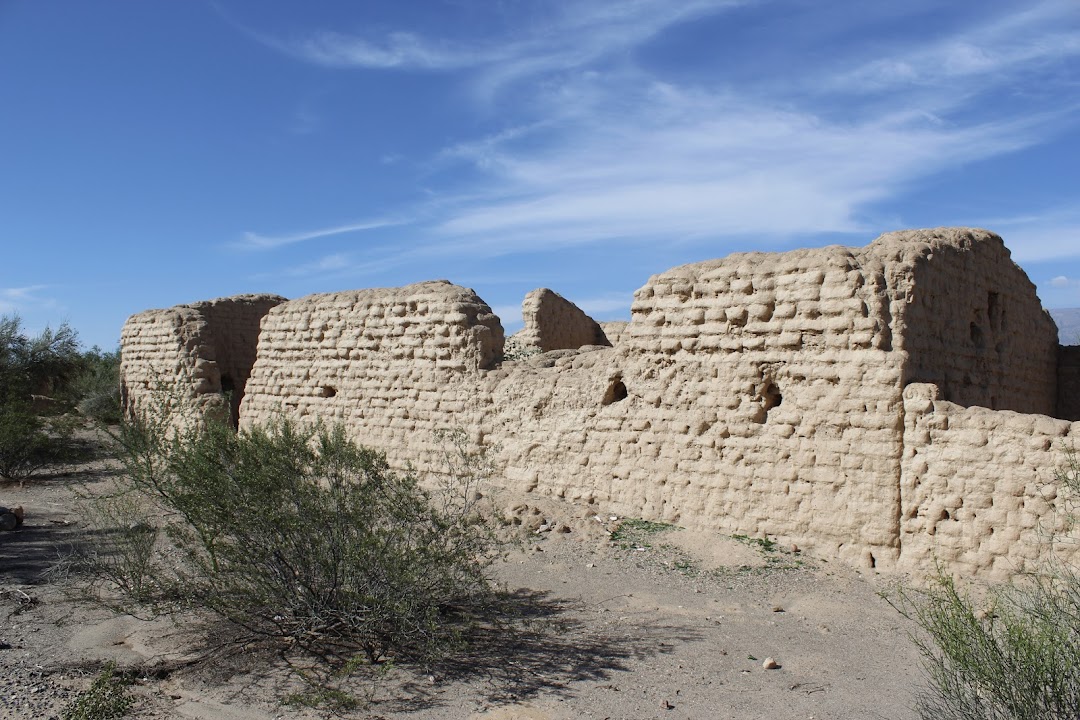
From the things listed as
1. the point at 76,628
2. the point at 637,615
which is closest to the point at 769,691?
the point at 637,615

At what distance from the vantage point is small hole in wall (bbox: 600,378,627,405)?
9.27 m

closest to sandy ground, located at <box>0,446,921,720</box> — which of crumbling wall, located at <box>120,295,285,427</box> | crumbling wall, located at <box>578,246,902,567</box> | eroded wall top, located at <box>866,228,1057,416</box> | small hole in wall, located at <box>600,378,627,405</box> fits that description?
crumbling wall, located at <box>578,246,902,567</box>

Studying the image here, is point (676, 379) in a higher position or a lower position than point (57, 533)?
higher

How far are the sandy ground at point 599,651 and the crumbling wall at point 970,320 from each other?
7.05 feet

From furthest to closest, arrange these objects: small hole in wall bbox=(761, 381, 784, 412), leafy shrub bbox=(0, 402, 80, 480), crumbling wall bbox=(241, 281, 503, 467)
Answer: leafy shrub bbox=(0, 402, 80, 480)
crumbling wall bbox=(241, 281, 503, 467)
small hole in wall bbox=(761, 381, 784, 412)

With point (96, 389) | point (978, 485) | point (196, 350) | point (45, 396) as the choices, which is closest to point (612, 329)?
point (196, 350)

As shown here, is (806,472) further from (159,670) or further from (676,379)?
(159,670)

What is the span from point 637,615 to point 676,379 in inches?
115

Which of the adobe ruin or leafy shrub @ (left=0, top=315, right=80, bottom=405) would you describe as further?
leafy shrub @ (left=0, top=315, right=80, bottom=405)

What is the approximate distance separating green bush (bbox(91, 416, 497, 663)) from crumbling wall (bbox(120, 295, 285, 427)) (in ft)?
26.7

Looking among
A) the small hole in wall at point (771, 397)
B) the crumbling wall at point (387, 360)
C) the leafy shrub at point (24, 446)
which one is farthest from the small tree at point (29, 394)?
the small hole in wall at point (771, 397)

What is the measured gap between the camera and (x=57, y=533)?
9148 mm

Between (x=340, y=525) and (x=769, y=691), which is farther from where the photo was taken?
(x=340, y=525)

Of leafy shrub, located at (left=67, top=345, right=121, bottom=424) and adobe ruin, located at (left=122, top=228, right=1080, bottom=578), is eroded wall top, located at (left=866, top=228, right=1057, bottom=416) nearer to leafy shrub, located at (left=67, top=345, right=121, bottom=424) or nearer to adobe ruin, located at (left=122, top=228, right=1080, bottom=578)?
adobe ruin, located at (left=122, top=228, right=1080, bottom=578)
